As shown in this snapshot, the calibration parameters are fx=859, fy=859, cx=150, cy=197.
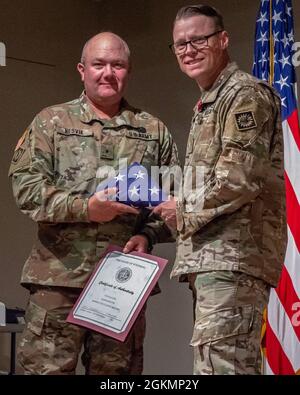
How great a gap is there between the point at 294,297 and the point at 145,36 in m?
2.27

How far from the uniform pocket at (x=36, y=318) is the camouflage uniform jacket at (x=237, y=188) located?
2.12 feet

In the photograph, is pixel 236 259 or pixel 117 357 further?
pixel 117 357

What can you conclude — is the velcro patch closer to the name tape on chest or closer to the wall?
the name tape on chest

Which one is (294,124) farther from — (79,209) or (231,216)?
(231,216)

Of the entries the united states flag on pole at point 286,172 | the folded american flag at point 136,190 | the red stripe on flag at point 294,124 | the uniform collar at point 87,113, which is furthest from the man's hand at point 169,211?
the red stripe on flag at point 294,124

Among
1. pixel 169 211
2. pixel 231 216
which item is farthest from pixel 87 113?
pixel 231 216

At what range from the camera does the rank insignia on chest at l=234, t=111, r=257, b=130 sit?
2.55 metres

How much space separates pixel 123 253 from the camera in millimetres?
3027

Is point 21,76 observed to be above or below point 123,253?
above

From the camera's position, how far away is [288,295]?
401 centimetres

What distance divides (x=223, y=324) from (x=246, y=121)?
0.60 metres

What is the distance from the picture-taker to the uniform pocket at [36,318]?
308 centimetres
